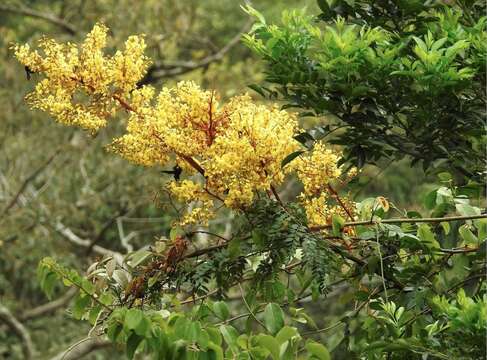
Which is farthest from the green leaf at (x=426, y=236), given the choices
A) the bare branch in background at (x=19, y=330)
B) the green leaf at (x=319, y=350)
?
the bare branch in background at (x=19, y=330)

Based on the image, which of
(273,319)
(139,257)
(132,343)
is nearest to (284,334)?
(273,319)

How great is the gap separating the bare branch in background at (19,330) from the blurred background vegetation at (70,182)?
235 mm

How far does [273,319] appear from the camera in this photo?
1.86m

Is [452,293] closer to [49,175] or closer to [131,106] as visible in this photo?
[131,106]

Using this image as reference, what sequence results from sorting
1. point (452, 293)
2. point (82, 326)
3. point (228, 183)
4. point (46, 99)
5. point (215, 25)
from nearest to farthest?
point (228, 183) → point (46, 99) → point (452, 293) → point (82, 326) → point (215, 25)

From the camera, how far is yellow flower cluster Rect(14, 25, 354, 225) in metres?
1.79

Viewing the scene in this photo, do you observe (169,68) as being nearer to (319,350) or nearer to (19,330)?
(19,330)

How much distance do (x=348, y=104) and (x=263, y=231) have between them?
0.37 m

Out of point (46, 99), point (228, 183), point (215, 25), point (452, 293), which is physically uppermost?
point (46, 99)

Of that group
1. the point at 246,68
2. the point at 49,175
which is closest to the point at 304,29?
the point at 49,175

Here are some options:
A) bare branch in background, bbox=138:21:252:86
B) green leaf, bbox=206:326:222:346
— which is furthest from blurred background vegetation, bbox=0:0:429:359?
green leaf, bbox=206:326:222:346

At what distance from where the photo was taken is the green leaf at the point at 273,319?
6.07 feet

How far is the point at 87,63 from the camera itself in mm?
1944

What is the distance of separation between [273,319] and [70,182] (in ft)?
18.7
